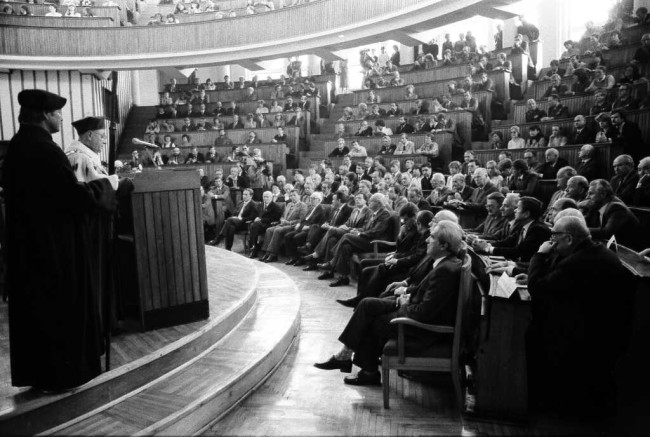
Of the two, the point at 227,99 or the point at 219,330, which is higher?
the point at 227,99

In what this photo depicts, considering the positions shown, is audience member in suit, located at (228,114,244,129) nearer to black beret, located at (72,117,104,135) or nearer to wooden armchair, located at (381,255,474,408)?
black beret, located at (72,117,104,135)

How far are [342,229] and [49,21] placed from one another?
353 inches

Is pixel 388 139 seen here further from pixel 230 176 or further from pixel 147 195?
pixel 147 195

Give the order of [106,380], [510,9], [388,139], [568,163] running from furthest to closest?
[510,9]
[388,139]
[568,163]
[106,380]

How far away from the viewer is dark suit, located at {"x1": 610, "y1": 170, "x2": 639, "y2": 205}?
417 centimetres

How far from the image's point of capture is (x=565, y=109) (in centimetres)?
687

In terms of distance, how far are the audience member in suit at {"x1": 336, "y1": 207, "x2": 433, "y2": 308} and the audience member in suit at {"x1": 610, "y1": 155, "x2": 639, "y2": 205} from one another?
1.67 meters

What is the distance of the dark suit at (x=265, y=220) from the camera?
6973 mm

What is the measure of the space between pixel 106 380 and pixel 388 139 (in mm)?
6629

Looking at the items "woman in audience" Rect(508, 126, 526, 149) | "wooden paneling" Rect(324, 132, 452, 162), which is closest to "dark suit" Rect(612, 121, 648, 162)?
"woman in audience" Rect(508, 126, 526, 149)

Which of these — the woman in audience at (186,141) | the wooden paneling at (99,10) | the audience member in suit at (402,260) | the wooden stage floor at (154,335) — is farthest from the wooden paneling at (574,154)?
the wooden paneling at (99,10)

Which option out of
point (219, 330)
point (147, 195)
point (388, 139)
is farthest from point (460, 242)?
point (388, 139)

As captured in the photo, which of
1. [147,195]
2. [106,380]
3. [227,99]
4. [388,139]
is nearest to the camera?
[106,380]

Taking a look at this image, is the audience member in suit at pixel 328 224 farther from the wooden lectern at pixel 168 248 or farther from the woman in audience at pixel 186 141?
the woman in audience at pixel 186 141
